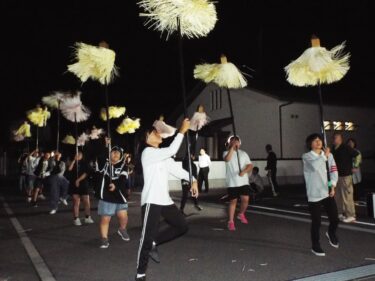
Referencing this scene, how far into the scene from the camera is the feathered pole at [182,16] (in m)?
5.20

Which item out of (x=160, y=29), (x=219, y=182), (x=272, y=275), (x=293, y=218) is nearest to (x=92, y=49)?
(x=160, y=29)

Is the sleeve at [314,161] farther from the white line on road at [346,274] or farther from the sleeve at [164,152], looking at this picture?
the sleeve at [164,152]

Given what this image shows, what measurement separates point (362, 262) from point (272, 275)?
1.40 m

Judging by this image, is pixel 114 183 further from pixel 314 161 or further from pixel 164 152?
pixel 314 161

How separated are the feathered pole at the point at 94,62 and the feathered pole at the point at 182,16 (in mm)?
1719

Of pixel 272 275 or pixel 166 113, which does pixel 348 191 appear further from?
pixel 166 113

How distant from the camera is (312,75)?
6.62 m

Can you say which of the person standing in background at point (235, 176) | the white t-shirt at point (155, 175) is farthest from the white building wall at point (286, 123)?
the white t-shirt at point (155, 175)

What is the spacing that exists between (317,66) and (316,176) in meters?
1.71

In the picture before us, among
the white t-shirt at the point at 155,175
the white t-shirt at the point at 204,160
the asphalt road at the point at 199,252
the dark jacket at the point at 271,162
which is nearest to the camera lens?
the white t-shirt at the point at 155,175

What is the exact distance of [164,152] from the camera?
4637mm

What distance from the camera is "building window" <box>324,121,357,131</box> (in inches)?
1007

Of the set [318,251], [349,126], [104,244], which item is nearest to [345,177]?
[318,251]

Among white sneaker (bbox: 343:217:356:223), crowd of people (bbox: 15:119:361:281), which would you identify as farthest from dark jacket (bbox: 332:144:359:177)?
white sneaker (bbox: 343:217:356:223)
